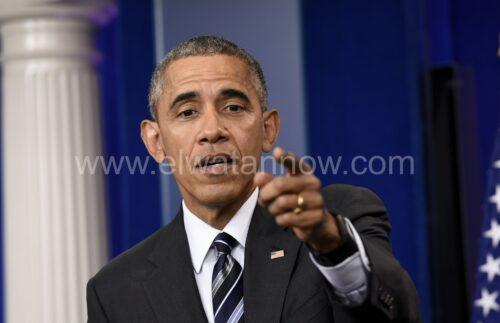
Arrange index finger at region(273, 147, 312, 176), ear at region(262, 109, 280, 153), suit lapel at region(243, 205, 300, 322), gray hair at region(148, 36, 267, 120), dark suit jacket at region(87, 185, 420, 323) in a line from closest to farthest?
index finger at region(273, 147, 312, 176), dark suit jacket at region(87, 185, 420, 323), suit lapel at region(243, 205, 300, 322), gray hair at region(148, 36, 267, 120), ear at region(262, 109, 280, 153)

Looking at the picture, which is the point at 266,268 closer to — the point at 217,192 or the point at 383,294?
the point at 217,192

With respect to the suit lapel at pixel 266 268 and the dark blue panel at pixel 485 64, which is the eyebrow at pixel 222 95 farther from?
the dark blue panel at pixel 485 64

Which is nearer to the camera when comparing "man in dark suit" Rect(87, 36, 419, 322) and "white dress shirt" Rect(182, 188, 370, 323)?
"man in dark suit" Rect(87, 36, 419, 322)

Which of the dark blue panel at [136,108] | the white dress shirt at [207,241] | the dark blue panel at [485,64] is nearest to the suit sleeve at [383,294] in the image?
the white dress shirt at [207,241]

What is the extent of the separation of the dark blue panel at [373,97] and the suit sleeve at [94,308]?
2.01 m

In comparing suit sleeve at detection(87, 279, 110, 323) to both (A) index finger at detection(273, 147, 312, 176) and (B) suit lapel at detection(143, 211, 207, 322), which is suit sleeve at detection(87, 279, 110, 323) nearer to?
(B) suit lapel at detection(143, 211, 207, 322)

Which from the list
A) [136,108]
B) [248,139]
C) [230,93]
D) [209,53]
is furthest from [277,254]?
[136,108]

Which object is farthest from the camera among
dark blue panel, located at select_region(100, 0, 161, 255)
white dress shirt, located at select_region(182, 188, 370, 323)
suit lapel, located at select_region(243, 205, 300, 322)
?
dark blue panel, located at select_region(100, 0, 161, 255)

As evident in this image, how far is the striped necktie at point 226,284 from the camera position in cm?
194

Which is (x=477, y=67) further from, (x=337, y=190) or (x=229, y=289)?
(x=229, y=289)

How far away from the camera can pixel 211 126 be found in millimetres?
2006

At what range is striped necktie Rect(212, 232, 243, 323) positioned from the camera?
6.35 ft

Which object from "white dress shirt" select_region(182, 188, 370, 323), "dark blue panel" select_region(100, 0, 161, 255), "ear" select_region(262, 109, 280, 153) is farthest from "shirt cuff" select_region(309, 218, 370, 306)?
"dark blue panel" select_region(100, 0, 161, 255)

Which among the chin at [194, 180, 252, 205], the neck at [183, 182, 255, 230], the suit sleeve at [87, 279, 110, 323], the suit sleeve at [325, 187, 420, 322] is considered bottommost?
the suit sleeve at [87, 279, 110, 323]
